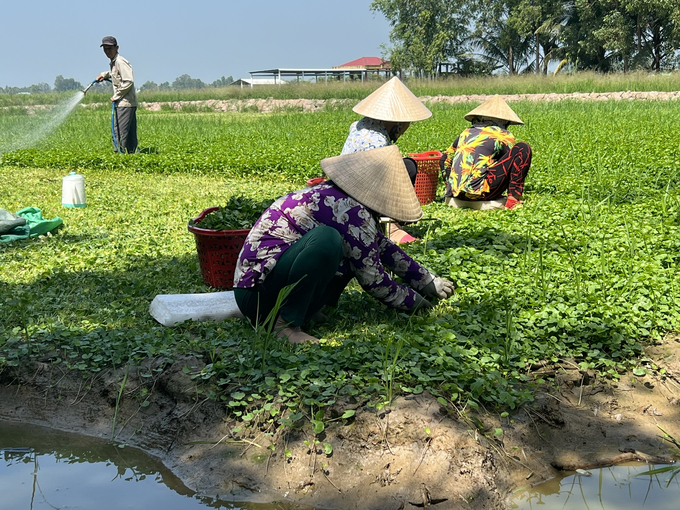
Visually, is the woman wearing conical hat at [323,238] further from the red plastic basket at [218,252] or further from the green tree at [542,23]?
the green tree at [542,23]

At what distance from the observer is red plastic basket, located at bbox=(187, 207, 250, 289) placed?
4.12 m

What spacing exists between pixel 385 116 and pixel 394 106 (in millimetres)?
103

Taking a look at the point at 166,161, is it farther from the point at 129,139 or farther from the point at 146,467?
the point at 146,467

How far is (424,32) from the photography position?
46.6m

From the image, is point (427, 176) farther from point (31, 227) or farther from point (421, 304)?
point (31, 227)

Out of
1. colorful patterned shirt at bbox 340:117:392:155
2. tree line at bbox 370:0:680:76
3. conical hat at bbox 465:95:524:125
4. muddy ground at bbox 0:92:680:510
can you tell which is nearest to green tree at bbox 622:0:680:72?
tree line at bbox 370:0:680:76

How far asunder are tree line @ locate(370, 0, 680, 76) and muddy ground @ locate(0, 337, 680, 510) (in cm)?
2661

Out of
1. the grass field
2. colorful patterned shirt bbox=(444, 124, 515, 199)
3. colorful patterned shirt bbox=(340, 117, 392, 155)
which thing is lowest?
colorful patterned shirt bbox=(444, 124, 515, 199)

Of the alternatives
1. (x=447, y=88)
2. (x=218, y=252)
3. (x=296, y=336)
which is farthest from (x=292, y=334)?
(x=447, y=88)

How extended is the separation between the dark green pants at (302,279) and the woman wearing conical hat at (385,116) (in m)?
1.68

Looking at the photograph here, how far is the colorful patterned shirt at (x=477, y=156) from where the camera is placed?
647 cm

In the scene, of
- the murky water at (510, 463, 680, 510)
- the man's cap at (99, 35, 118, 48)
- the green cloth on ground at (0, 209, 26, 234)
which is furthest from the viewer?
the man's cap at (99, 35, 118, 48)

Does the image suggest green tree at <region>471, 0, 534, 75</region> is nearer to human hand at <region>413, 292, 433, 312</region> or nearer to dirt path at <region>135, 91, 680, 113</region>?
dirt path at <region>135, 91, 680, 113</region>

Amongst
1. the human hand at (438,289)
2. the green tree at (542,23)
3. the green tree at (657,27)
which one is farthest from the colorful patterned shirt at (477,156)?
the green tree at (542,23)
